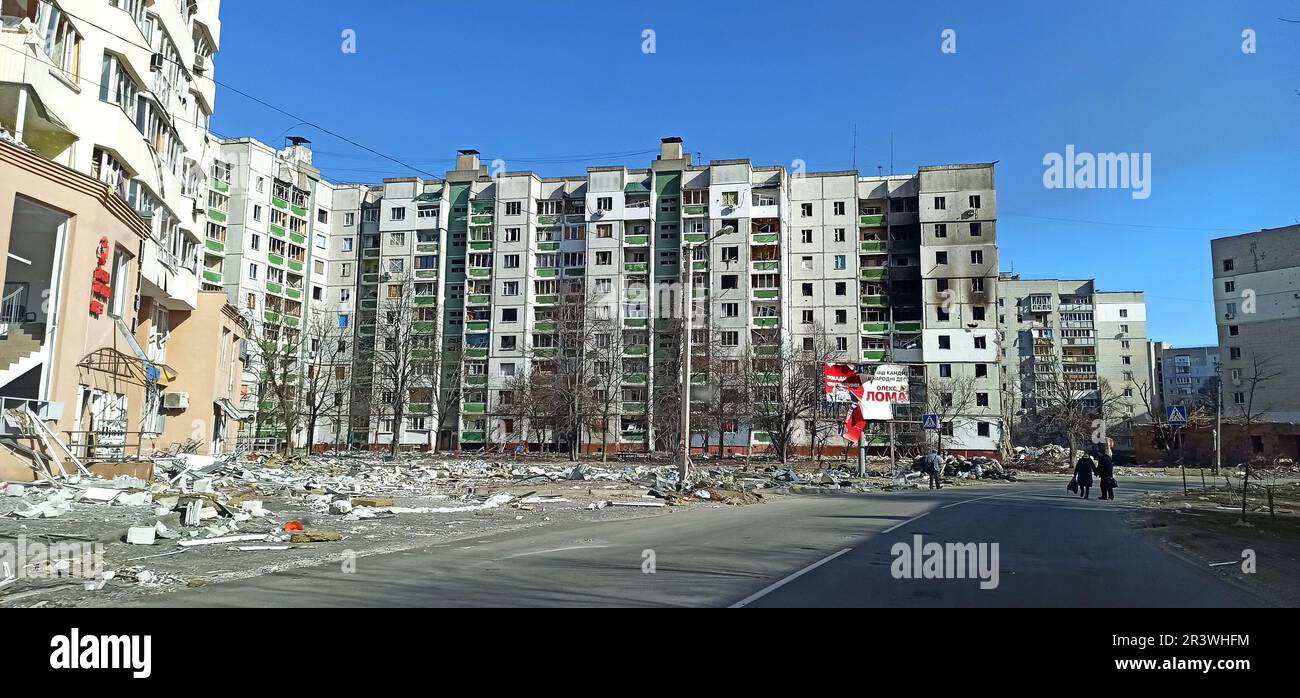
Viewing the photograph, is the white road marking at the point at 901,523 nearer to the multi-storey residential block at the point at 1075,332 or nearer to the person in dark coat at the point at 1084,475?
the person in dark coat at the point at 1084,475

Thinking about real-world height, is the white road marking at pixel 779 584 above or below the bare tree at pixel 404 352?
below

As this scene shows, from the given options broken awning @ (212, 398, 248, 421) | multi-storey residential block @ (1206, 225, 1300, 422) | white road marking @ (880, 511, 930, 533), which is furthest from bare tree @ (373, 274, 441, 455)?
multi-storey residential block @ (1206, 225, 1300, 422)

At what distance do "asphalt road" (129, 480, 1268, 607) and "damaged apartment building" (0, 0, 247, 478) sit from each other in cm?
1455

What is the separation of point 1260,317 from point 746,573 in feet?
317

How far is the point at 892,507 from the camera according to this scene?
2291cm

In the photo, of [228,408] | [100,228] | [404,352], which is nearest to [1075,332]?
[404,352]

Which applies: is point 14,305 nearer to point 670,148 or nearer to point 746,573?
point 746,573

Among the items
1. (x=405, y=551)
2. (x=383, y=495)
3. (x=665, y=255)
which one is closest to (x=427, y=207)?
(x=665, y=255)

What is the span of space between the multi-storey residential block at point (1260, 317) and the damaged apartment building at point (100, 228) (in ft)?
286

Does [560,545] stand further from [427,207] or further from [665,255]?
[427,207]

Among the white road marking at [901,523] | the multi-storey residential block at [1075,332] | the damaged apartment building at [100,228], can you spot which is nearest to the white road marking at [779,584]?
the white road marking at [901,523]

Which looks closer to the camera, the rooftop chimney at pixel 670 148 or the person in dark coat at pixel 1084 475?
the person in dark coat at pixel 1084 475

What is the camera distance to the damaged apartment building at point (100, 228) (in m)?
21.0
